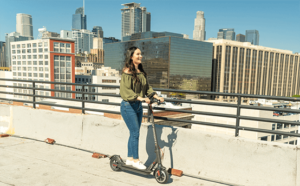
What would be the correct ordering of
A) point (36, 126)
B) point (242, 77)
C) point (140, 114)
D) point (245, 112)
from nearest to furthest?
point (140, 114) < point (36, 126) < point (245, 112) < point (242, 77)

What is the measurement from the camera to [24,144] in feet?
21.1

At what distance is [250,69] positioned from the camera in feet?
570

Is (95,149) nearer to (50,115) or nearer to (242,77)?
(50,115)

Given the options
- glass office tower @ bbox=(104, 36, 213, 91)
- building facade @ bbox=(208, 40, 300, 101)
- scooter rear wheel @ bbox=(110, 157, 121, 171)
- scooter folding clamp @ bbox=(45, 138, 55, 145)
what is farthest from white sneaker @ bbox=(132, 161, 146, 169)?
building facade @ bbox=(208, 40, 300, 101)

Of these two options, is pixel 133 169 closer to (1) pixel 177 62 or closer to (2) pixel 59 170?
(2) pixel 59 170

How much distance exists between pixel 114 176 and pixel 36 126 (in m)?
3.54

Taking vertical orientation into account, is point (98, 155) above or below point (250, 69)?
below

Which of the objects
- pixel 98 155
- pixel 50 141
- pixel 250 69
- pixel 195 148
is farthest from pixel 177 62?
pixel 195 148

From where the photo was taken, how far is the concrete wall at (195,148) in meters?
3.90

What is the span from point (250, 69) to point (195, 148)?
184m

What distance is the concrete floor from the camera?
13.9 ft

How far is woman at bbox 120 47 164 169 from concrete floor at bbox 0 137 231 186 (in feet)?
1.61

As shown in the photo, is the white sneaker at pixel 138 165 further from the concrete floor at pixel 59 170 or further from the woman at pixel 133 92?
the concrete floor at pixel 59 170

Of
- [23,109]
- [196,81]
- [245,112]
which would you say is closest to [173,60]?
[196,81]
